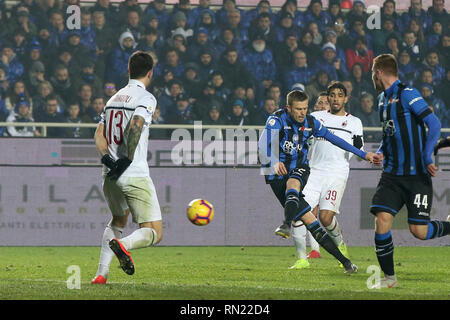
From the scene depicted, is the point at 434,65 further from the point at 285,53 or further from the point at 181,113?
the point at 181,113

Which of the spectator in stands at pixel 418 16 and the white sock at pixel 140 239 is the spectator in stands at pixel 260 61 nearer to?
the spectator in stands at pixel 418 16

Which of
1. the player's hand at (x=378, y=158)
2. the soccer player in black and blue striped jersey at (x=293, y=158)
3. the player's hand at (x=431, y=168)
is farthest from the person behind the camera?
the soccer player in black and blue striped jersey at (x=293, y=158)

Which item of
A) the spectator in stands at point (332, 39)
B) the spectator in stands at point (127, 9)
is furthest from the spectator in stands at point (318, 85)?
the spectator in stands at point (127, 9)

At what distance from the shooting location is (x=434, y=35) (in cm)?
1708

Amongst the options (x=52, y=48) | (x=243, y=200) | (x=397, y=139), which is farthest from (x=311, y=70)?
(x=397, y=139)

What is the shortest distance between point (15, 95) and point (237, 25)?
4.04m

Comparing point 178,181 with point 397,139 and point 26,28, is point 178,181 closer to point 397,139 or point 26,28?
point 26,28

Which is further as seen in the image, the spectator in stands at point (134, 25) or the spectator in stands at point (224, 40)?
the spectator in stands at point (224, 40)

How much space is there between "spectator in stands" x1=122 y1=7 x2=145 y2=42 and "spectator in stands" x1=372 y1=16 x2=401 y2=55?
13.8ft

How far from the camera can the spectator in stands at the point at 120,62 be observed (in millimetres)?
15266

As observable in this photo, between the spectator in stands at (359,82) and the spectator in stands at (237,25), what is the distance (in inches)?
76.2

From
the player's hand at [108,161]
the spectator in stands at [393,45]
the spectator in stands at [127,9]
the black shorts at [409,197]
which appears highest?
the spectator in stands at [127,9]

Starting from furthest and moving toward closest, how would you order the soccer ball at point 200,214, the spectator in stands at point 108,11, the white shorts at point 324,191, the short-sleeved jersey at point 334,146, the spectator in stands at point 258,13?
1. the spectator in stands at point 258,13
2. the spectator in stands at point 108,11
3. the short-sleeved jersey at point 334,146
4. the white shorts at point 324,191
5. the soccer ball at point 200,214

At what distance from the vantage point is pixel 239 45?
16031 mm
